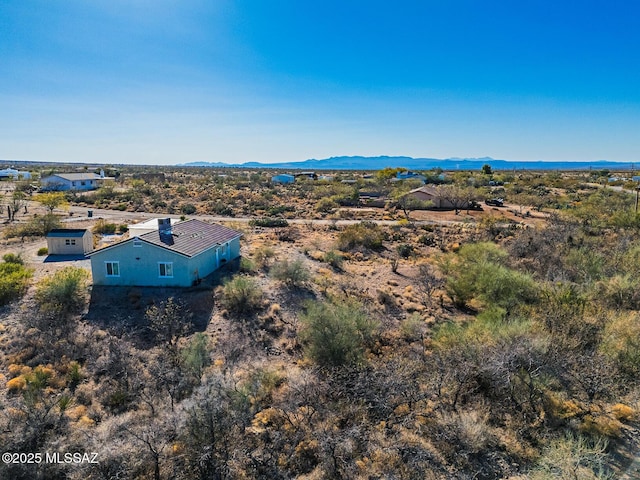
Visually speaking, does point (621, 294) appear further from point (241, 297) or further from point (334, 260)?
point (241, 297)

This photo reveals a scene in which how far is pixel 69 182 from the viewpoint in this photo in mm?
72750

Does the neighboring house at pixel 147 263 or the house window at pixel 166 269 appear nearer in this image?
the neighboring house at pixel 147 263

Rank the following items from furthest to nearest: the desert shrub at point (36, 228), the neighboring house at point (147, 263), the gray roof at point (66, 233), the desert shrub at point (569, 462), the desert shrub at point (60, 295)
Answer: the desert shrub at point (36, 228) < the gray roof at point (66, 233) < the neighboring house at point (147, 263) < the desert shrub at point (60, 295) < the desert shrub at point (569, 462)

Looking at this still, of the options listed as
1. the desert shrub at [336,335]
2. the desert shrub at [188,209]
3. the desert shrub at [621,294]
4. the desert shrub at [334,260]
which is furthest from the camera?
the desert shrub at [188,209]

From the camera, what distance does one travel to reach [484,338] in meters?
13.5

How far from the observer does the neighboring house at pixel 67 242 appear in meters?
28.0

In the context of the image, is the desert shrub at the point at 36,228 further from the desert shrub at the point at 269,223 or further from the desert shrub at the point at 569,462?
the desert shrub at the point at 569,462

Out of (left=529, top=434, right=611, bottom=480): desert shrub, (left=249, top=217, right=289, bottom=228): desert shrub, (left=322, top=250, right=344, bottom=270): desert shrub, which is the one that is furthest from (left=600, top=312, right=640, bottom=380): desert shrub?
(left=249, top=217, right=289, bottom=228): desert shrub

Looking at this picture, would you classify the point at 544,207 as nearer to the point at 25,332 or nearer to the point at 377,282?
the point at 377,282

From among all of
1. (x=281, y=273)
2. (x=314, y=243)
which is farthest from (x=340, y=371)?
(x=314, y=243)

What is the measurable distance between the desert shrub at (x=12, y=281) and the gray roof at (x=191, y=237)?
22.0 ft

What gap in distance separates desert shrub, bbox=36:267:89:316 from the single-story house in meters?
61.7

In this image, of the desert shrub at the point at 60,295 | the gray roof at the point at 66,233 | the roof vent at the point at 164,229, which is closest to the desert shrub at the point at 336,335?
the roof vent at the point at 164,229

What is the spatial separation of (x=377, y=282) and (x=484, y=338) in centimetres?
1221
